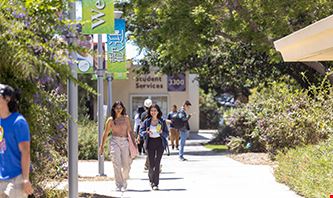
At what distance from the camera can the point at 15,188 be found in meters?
6.64

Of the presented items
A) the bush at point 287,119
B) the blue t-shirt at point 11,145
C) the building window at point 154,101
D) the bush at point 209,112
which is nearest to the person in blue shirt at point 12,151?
the blue t-shirt at point 11,145

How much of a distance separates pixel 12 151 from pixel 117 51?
11.7 meters

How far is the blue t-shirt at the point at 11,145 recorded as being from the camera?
6629 millimetres

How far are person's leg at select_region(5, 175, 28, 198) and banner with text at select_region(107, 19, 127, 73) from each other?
11135 millimetres

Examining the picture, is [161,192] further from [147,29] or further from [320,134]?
[147,29]

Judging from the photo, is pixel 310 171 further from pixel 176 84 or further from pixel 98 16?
pixel 176 84

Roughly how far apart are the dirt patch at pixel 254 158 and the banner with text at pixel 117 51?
487 centimetres

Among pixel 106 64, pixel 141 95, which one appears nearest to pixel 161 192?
pixel 106 64

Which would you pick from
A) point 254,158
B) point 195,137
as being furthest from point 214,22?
point 195,137

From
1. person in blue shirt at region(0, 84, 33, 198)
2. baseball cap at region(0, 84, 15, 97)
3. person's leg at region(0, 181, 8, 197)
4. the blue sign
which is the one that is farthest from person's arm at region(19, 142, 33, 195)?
the blue sign

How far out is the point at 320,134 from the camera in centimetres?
1628

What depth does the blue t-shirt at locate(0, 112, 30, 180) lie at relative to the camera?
6629 mm

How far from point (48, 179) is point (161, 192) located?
8.78ft

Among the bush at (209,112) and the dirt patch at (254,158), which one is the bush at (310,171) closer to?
the dirt patch at (254,158)
